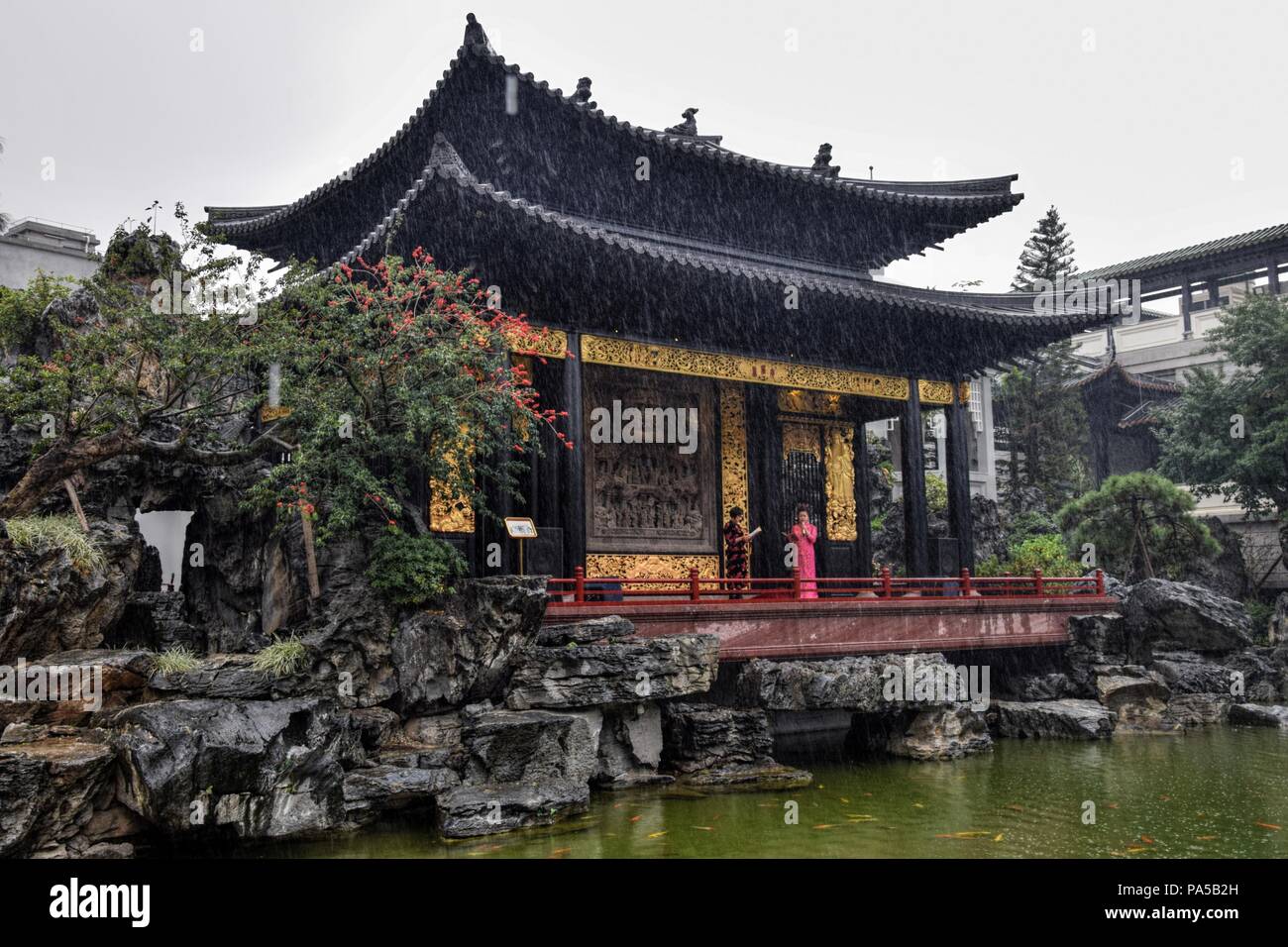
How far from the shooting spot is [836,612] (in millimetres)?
13461

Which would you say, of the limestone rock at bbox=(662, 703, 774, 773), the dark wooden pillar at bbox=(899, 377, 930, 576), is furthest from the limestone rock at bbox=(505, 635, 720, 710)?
the dark wooden pillar at bbox=(899, 377, 930, 576)

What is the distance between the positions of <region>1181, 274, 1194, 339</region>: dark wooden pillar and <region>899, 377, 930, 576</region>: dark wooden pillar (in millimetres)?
25136

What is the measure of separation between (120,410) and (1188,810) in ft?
36.7

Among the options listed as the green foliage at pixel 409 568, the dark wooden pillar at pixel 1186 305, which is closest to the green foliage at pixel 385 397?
the green foliage at pixel 409 568

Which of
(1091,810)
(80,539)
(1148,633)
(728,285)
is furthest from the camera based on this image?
(1148,633)

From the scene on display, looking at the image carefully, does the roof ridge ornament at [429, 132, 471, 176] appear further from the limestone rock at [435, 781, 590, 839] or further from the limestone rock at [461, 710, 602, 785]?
the limestone rock at [435, 781, 590, 839]

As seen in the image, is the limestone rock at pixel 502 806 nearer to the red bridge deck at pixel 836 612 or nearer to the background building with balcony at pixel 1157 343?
the red bridge deck at pixel 836 612

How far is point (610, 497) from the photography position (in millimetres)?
15523

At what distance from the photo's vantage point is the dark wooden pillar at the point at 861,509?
1777cm

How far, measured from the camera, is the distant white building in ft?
75.4

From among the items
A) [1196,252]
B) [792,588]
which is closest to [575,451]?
[792,588]
